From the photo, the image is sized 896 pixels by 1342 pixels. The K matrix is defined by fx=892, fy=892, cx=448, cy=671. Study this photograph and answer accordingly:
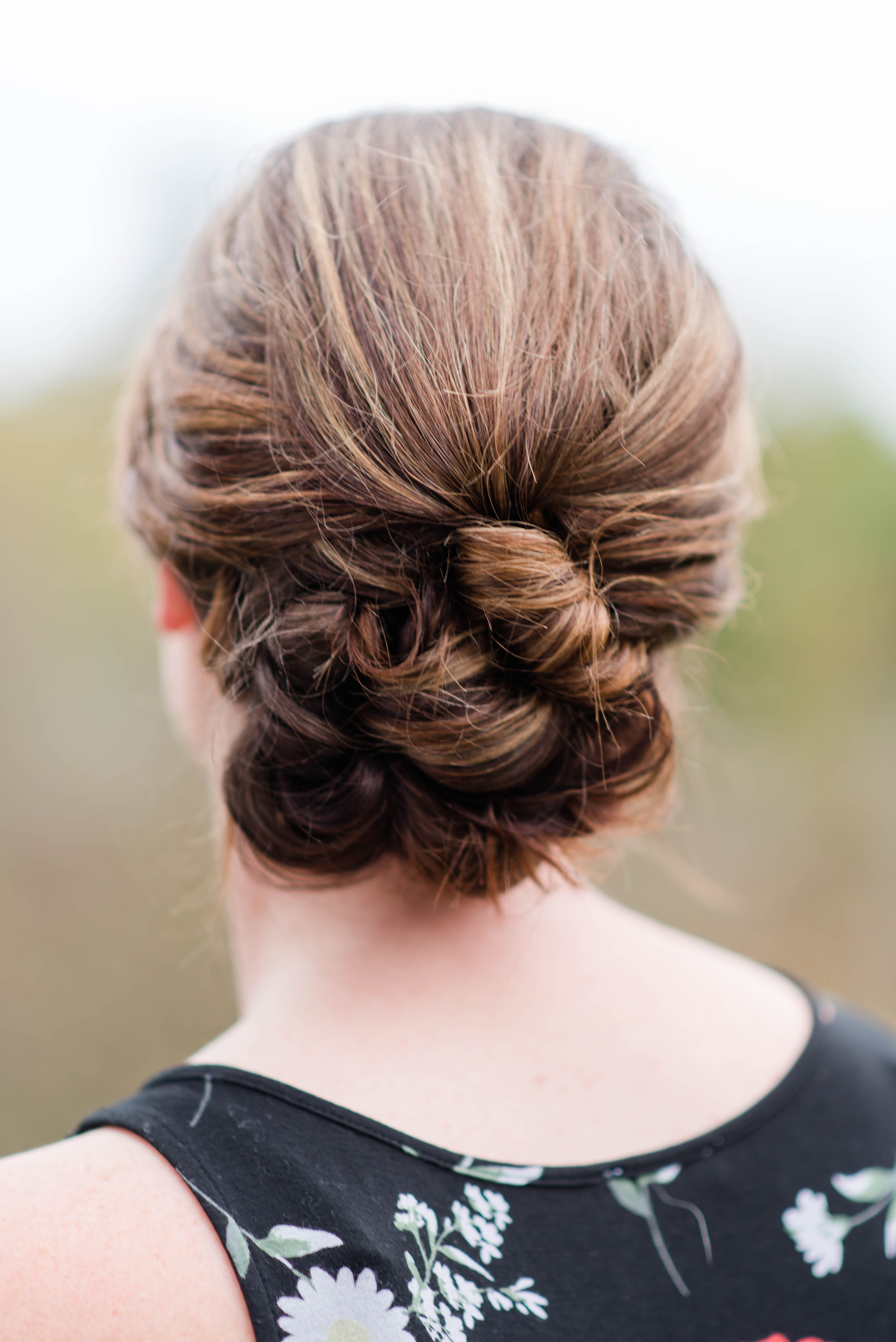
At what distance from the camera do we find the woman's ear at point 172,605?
0.96m

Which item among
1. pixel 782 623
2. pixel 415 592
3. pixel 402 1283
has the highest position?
pixel 415 592

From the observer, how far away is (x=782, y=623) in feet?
12.4

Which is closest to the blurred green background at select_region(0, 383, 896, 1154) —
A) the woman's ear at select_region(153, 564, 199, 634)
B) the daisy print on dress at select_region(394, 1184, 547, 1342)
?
the woman's ear at select_region(153, 564, 199, 634)

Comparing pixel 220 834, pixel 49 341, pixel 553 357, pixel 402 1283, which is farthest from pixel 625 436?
pixel 49 341

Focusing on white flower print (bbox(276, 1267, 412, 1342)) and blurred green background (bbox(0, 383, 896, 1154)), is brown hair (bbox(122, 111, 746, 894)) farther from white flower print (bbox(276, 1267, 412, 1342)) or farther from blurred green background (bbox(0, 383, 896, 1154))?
blurred green background (bbox(0, 383, 896, 1154))

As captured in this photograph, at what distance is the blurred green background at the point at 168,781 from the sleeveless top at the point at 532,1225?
1.34 meters

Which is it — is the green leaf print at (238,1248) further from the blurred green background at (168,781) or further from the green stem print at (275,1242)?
the blurred green background at (168,781)

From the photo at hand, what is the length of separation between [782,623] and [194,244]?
10.7 feet

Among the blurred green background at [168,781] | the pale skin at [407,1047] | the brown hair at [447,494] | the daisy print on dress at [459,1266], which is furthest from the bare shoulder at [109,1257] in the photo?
the blurred green background at [168,781]

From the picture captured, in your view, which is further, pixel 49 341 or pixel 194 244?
pixel 49 341

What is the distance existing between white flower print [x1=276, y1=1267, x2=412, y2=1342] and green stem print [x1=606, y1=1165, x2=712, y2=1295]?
24 cm

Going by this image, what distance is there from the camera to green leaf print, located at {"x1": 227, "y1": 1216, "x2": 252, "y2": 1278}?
645 mm

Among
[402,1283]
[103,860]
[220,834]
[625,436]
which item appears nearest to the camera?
[402,1283]

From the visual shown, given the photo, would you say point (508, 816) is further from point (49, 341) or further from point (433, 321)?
point (49, 341)
